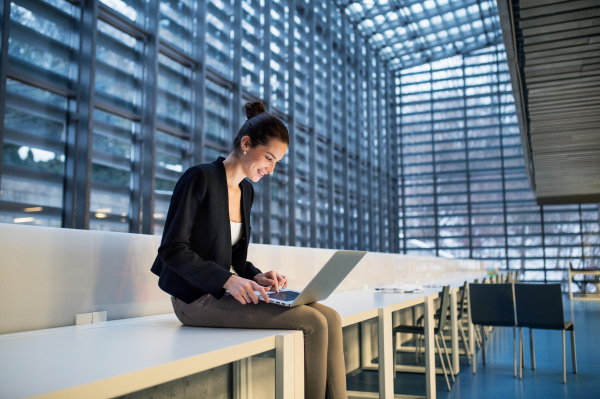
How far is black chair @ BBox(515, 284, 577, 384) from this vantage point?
4.13 meters

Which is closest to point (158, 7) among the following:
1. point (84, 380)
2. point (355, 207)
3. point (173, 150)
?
point (173, 150)

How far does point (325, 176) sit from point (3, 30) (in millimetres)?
9545

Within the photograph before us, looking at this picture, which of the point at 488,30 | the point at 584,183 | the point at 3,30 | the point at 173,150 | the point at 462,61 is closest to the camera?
the point at 3,30

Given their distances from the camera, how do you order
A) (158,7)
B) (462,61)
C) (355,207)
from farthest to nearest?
(462,61) < (355,207) < (158,7)

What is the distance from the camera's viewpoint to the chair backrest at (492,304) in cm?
439

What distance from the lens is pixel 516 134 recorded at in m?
18.8

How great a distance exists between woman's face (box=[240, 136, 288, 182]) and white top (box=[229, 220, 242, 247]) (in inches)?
7.1

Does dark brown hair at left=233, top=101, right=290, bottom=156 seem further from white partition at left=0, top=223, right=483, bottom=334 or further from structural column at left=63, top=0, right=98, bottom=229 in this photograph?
structural column at left=63, top=0, right=98, bottom=229

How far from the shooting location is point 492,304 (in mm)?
4480

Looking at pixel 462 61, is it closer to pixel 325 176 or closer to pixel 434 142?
pixel 434 142

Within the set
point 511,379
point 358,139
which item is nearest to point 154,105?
point 511,379

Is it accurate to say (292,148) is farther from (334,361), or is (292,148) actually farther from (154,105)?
(334,361)

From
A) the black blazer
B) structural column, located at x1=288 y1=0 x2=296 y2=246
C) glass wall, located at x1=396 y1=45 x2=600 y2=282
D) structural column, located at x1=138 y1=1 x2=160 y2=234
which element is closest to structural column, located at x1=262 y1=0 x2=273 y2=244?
structural column, located at x1=288 y1=0 x2=296 y2=246

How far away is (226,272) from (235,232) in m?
0.34
